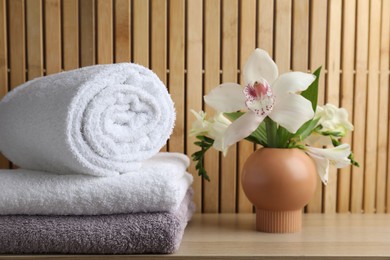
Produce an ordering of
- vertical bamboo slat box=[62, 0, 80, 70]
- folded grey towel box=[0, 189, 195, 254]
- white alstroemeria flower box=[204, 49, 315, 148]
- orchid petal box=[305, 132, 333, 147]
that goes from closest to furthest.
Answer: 1. folded grey towel box=[0, 189, 195, 254]
2. white alstroemeria flower box=[204, 49, 315, 148]
3. orchid petal box=[305, 132, 333, 147]
4. vertical bamboo slat box=[62, 0, 80, 70]

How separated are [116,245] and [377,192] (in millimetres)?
559

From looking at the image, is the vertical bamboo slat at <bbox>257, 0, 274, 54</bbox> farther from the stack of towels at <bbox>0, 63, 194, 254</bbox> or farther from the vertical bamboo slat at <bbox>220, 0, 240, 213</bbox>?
the stack of towels at <bbox>0, 63, 194, 254</bbox>

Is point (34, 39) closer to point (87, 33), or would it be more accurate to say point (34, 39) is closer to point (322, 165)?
point (87, 33)

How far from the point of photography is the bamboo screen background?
1.01m

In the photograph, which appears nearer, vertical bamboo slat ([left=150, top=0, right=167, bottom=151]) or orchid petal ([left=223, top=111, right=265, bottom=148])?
orchid petal ([left=223, top=111, right=265, bottom=148])

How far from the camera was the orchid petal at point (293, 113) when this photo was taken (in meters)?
0.80

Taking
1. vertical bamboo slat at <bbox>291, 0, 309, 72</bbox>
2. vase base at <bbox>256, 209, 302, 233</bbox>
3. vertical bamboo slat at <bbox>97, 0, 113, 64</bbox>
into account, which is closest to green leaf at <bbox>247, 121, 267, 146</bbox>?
vase base at <bbox>256, 209, 302, 233</bbox>

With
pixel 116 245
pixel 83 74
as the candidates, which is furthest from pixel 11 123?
pixel 116 245

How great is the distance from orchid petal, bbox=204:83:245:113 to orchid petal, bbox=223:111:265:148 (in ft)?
0.08

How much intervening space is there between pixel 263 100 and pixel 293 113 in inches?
1.8

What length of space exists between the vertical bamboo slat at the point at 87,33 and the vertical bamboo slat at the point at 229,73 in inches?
9.3

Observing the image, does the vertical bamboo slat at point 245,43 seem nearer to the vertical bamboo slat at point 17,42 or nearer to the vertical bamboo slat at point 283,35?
the vertical bamboo slat at point 283,35

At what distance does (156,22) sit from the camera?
1.02 meters

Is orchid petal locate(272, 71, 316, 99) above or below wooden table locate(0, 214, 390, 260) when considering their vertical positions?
above
